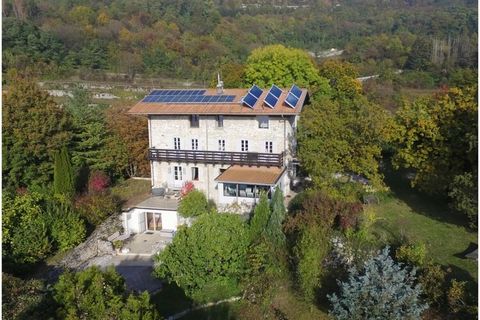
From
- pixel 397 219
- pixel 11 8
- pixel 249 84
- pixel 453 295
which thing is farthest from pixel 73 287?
pixel 11 8

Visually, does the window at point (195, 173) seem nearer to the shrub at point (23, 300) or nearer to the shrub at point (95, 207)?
the shrub at point (95, 207)

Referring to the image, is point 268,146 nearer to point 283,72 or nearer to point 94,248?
point 94,248

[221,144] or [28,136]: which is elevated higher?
[28,136]

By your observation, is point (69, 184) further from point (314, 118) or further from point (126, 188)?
point (314, 118)

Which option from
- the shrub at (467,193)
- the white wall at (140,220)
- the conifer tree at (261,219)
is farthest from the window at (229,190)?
the shrub at (467,193)

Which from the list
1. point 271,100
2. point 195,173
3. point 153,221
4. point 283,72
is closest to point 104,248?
point 153,221

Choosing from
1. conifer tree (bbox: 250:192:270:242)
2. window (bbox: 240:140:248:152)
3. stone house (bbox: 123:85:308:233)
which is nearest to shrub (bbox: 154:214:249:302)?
conifer tree (bbox: 250:192:270:242)
